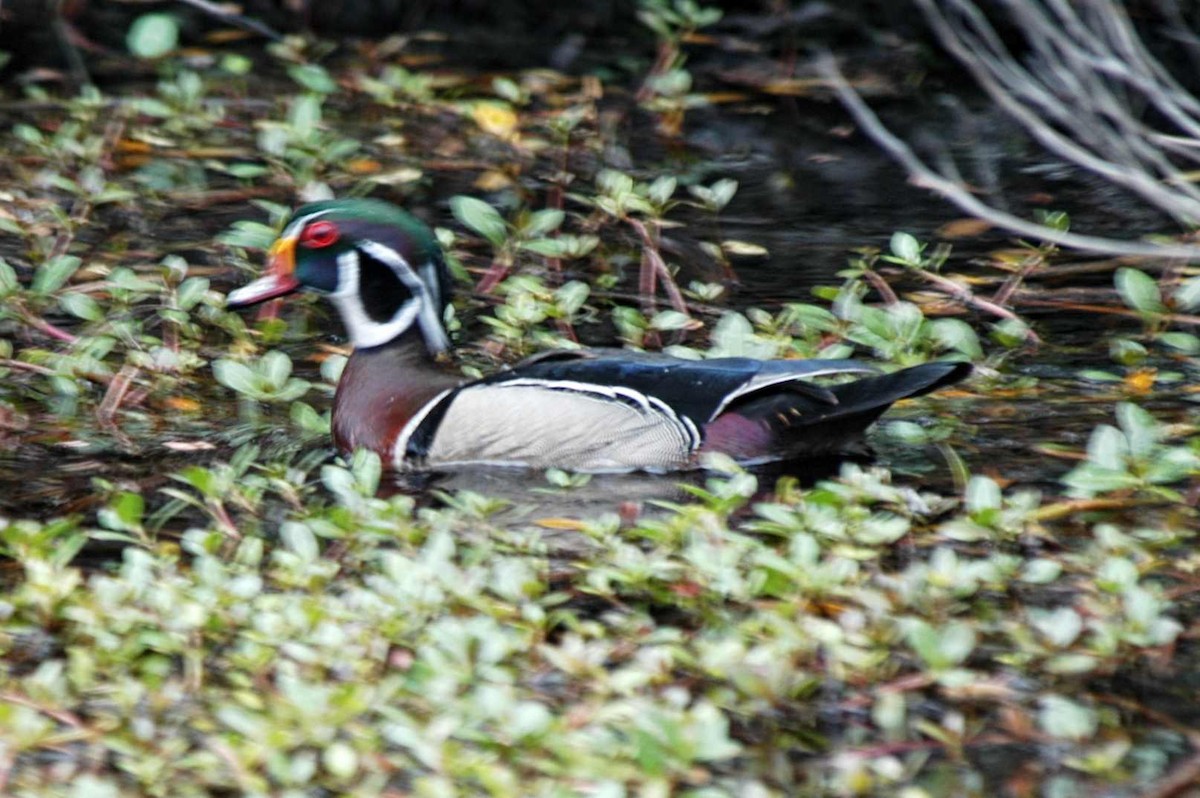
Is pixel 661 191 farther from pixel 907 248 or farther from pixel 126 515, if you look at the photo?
pixel 126 515

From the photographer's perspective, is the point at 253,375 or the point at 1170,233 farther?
the point at 1170,233

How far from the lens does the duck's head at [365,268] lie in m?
6.08

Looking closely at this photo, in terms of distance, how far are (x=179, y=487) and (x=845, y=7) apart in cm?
651

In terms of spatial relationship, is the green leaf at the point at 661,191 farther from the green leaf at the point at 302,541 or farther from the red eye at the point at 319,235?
the green leaf at the point at 302,541

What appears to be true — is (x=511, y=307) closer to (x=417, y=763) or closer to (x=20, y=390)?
(x=20, y=390)

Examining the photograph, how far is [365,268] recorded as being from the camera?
6141 millimetres

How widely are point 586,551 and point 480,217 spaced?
203 cm

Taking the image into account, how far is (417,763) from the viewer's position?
398 centimetres

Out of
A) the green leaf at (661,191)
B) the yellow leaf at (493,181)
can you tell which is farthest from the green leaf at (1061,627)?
the yellow leaf at (493,181)

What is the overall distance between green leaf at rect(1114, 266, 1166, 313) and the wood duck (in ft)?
3.37

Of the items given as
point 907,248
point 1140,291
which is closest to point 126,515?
point 907,248

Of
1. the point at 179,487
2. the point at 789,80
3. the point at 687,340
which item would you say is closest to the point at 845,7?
the point at 789,80

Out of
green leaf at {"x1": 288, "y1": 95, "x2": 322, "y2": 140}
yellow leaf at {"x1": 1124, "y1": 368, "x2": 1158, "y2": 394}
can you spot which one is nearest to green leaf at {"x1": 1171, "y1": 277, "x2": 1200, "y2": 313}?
yellow leaf at {"x1": 1124, "y1": 368, "x2": 1158, "y2": 394}

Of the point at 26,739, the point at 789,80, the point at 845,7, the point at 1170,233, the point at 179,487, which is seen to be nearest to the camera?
the point at 26,739
